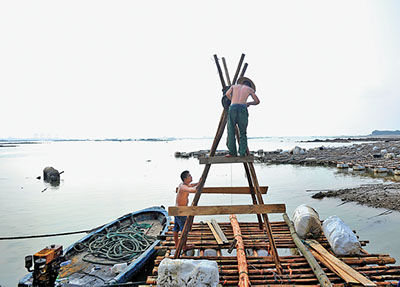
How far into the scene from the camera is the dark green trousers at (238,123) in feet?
16.1

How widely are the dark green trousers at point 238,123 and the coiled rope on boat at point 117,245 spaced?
4.89m

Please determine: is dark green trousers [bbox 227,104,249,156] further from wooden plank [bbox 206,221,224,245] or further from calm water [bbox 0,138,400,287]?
calm water [bbox 0,138,400,287]

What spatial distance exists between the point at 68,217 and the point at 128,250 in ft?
29.5

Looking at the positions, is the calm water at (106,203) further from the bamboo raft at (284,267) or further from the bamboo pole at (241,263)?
the bamboo pole at (241,263)

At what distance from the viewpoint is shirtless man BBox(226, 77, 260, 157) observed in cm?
491

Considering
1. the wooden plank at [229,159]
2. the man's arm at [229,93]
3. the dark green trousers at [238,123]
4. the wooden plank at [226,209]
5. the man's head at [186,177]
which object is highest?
the man's arm at [229,93]

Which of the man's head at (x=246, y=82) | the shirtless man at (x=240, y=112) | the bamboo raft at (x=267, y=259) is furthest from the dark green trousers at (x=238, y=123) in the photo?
the man's head at (x=246, y=82)

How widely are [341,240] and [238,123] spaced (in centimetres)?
363

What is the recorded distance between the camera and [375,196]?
13.5m

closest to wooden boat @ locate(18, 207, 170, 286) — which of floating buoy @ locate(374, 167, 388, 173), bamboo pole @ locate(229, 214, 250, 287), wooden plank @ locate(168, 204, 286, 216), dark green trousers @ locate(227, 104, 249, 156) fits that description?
bamboo pole @ locate(229, 214, 250, 287)

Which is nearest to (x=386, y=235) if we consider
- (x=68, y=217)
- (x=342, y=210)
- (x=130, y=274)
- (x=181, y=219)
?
(x=342, y=210)

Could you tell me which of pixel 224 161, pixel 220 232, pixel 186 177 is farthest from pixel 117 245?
pixel 224 161

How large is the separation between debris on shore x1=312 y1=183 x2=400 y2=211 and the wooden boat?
11.2 meters

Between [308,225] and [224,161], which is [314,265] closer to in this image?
[308,225]
